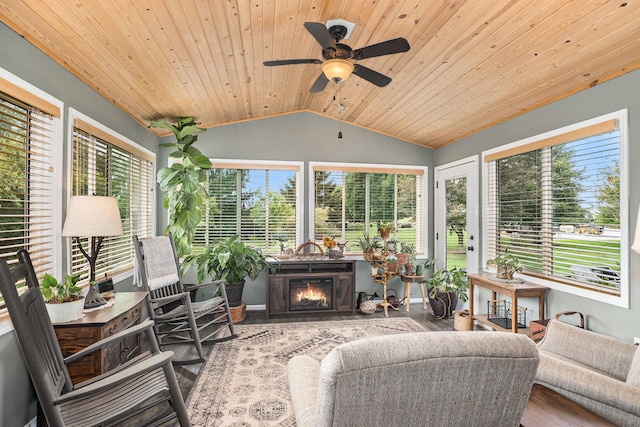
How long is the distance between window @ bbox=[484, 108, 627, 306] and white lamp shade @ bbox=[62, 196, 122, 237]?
376 cm

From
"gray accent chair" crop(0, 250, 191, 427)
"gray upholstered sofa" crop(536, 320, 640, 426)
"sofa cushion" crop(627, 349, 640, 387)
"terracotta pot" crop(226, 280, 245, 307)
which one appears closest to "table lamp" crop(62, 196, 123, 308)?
"gray accent chair" crop(0, 250, 191, 427)

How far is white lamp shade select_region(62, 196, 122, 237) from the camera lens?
217 cm

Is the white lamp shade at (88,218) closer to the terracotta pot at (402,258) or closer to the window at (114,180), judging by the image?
the window at (114,180)

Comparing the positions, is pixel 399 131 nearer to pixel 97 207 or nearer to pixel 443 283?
pixel 443 283

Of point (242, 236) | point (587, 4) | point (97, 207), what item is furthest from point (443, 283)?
point (97, 207)

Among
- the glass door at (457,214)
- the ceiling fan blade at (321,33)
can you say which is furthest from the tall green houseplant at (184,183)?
the glass door at (457,214)

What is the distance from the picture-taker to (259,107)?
433cm

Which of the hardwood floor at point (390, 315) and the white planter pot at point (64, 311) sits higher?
the white planter pot at point (64, 311)

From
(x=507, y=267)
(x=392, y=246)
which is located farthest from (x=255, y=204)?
(x=507, y=267)

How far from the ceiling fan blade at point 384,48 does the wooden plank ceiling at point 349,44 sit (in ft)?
1.16

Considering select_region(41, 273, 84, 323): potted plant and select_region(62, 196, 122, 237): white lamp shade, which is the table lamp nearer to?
select_region(62, 196, 122, 237): white lamp shade

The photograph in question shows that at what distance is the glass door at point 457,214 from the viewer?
4.25m

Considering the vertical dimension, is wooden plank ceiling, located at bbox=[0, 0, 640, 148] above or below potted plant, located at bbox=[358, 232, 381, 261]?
above

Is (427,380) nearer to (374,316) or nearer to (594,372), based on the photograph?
(594,372)
